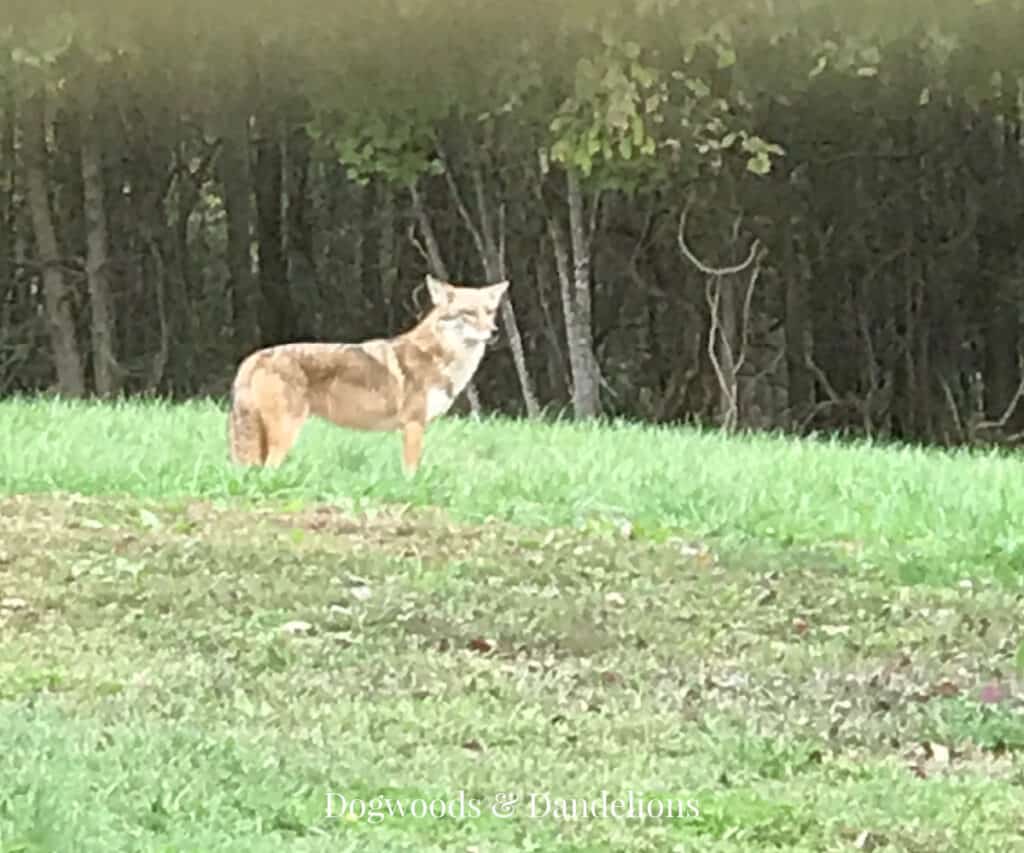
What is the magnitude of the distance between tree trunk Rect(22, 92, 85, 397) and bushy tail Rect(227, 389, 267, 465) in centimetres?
951

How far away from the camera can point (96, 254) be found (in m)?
19.7

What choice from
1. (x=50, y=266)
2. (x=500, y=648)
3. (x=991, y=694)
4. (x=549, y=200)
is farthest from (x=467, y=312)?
(x=50, y=266)

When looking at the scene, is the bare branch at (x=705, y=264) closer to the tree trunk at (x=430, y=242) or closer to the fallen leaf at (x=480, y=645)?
the tree trunk at (x=430, y=242)

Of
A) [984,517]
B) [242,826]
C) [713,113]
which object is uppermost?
[713,113]

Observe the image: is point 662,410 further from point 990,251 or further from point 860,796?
point 860,796

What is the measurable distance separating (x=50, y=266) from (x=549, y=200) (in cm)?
491

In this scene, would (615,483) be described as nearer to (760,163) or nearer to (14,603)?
(14,603)

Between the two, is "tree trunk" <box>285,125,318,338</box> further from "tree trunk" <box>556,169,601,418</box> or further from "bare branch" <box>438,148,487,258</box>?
"tree trunk" <box>556,169,601,418</box>

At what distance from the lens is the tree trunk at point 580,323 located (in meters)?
17.7

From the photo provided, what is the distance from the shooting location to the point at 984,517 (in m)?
9.93

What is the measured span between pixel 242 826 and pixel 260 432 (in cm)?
587

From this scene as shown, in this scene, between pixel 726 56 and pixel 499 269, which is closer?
pixel 726 56

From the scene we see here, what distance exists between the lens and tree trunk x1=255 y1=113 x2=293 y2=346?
21.4 meters

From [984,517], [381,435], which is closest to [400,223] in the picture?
[381,435]
